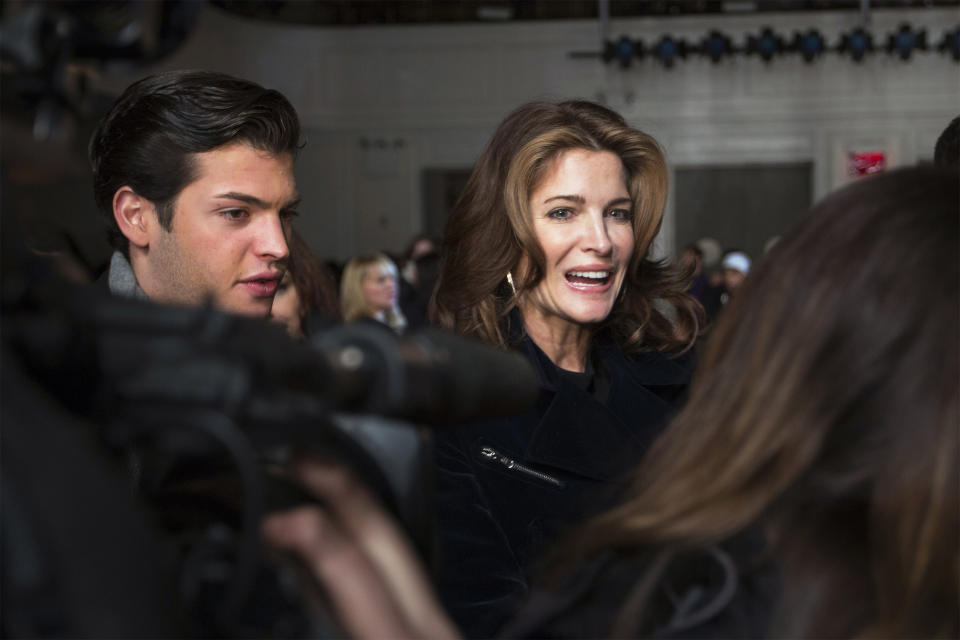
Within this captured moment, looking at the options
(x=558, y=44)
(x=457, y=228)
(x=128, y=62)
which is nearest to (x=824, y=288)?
(x=128, y=62)

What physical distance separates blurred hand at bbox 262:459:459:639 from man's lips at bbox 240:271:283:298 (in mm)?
1430

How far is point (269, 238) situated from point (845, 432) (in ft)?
4.56

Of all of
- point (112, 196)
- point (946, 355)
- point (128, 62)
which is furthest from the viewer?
point (112, 196)

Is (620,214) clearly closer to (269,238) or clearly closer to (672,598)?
(269,238)

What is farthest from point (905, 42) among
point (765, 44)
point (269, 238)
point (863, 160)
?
point (269, 238)

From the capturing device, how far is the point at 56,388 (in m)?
0.82

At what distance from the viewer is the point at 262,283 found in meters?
2.29

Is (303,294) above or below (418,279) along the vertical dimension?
above

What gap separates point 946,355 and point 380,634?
542 millimetres

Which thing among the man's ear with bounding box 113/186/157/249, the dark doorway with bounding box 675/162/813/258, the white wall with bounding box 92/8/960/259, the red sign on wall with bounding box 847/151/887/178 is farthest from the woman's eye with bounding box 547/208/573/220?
the red sign on wall with bounding box 847/151/887/178

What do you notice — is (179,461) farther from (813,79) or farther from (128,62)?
(813,79)

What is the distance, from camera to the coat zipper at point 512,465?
7.85ft

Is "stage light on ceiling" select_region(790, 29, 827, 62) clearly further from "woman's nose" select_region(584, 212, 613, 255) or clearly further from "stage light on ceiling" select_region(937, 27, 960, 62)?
"woman's nose" select_region(584, 212, 613, 255)

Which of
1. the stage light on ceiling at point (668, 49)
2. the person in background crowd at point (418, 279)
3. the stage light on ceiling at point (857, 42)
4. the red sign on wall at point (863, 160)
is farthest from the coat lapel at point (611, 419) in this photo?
the red sign on wall at point (863, 160)
